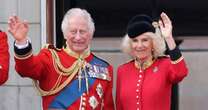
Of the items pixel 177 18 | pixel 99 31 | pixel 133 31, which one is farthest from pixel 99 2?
pixel 133 31

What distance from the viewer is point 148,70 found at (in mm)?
3543

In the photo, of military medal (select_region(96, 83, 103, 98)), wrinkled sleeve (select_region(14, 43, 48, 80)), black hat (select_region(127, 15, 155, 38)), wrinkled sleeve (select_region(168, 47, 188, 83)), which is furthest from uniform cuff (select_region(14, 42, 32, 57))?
wrinkled sleeve (select_region(168, 47, 188, 83))

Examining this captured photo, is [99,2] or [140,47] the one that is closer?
[140,47]

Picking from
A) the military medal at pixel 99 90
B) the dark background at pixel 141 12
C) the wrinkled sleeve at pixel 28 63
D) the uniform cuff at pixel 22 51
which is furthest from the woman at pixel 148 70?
the dark background at pixel 141 12

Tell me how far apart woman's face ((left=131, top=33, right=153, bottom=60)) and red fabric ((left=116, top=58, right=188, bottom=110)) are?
81 millimetres

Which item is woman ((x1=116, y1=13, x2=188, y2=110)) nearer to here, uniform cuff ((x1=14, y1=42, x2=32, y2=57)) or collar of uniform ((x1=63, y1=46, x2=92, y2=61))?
collar of uniform ((x1=63, y1=46, x2=92, y2=61))

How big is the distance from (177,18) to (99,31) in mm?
593

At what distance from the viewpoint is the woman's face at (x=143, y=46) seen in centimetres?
351

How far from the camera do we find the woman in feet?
11.3

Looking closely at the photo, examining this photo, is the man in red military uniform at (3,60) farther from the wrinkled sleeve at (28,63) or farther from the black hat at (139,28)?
the black hat at (139,28)

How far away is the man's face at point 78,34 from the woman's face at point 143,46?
27 cm

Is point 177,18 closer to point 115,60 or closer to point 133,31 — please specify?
point 115,60

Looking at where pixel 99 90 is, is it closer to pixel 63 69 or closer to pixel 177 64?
pixel 63 69

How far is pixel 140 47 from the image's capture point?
3506 mm
